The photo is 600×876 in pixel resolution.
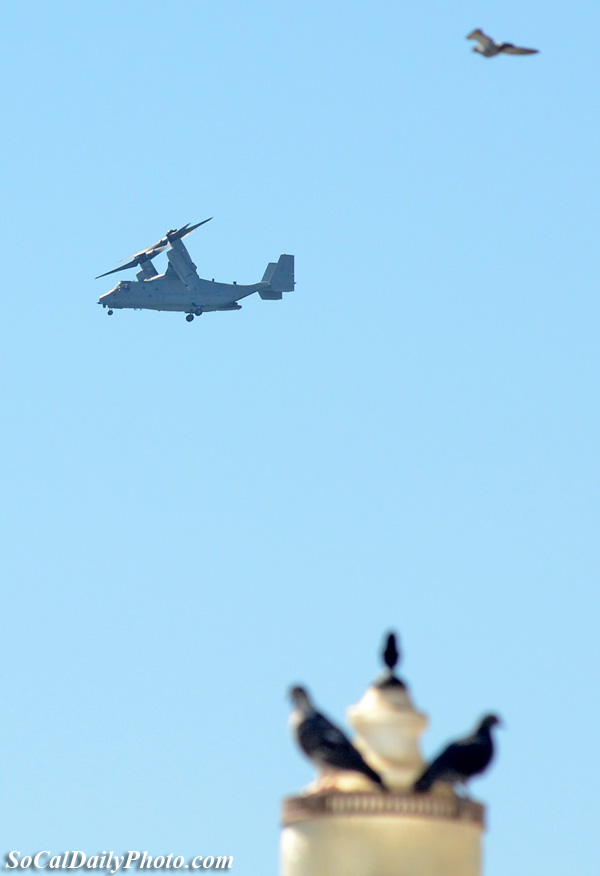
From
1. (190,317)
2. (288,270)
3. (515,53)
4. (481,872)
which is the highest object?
(288,270)

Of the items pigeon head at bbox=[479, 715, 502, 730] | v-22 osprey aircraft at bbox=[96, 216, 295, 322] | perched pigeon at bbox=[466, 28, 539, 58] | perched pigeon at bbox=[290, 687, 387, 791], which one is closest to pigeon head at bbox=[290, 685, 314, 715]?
perched pigeon at bbox=[290, 687, 387, 791]

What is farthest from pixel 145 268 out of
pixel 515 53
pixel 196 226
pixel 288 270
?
pixel 515 53

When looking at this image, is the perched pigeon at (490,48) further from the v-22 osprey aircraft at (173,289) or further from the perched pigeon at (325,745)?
the v-22 osprey aircraft at (173,289)

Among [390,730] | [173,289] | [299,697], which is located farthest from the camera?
[173,289]

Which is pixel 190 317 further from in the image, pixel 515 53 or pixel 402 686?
pixel 402 686

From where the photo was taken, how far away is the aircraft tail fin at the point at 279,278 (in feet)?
551

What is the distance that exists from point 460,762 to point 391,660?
0.78 metres

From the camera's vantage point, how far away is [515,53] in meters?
32.6

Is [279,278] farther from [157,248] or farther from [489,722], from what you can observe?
[489,722]

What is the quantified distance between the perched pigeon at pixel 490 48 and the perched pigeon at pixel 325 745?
19.5m

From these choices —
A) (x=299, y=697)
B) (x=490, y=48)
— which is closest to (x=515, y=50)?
(x=490, y=48)

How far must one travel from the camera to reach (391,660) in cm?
1180

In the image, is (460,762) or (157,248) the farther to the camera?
(157,248)

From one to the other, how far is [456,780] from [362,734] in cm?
65
